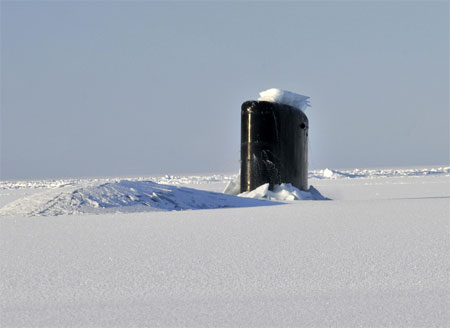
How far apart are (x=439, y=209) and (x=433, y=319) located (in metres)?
3.09

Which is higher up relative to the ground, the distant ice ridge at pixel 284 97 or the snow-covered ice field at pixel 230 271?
the distant ice ridge at pixel 284 97

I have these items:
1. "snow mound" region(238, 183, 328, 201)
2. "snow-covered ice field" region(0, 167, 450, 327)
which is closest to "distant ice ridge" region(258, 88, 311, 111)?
"snow mound" region(238, 183, 328, 201)

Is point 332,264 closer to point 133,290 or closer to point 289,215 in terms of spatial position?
point 133,290

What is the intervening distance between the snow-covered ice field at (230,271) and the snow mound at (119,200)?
0.86 m

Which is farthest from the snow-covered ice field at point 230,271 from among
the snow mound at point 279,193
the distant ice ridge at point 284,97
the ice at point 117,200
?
the distant ice ridge at point 284,97

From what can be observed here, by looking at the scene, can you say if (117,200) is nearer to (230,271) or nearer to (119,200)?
(119,200)

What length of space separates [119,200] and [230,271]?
10.7ft

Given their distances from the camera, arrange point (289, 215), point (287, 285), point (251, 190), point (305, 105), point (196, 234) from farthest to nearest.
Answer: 1. point (305, 105)
2. point (251, 190)
3. point (289, 215)
4. point (196, 234)
5. point (287, 285)

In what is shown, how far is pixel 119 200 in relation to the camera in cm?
521

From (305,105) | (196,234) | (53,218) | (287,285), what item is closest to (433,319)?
(287,285)

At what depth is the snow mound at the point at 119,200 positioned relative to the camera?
16.3ft

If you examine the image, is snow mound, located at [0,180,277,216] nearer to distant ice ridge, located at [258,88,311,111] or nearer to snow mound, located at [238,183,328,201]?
snow mound, located at [238,183,328,201]

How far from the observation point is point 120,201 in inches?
204

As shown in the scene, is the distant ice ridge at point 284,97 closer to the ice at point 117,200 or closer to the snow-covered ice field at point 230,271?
the ice at point 117,200
